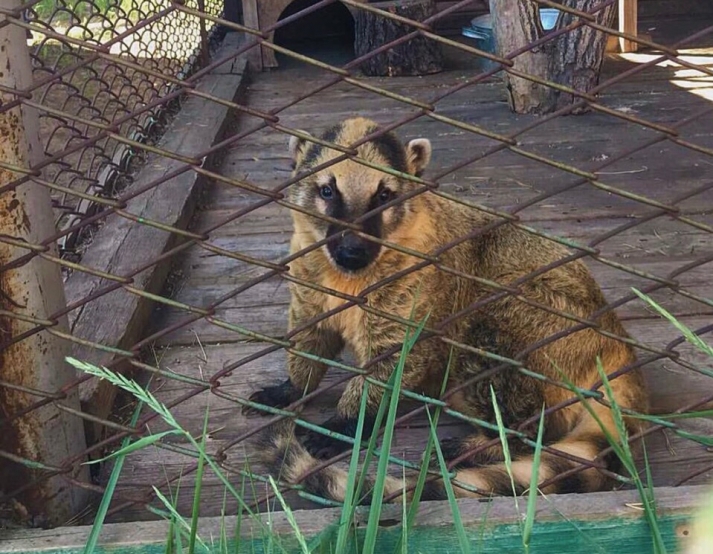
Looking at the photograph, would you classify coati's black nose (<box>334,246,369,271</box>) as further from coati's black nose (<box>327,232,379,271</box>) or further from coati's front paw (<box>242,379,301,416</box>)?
coati's front paw (<box>242,379,301,416</box>)

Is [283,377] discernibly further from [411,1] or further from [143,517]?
[411,1]

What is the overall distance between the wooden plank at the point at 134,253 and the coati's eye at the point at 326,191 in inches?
27.7

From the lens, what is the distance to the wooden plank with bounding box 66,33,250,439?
278 centimetres

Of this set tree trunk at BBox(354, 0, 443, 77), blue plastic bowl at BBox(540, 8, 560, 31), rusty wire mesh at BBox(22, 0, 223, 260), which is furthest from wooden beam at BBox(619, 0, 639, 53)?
rusty wire mesh at BBox(22, 0, 223, 260)

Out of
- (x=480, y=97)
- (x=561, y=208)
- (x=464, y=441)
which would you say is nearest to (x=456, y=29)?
(x=480, y=97)

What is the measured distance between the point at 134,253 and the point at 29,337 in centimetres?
152

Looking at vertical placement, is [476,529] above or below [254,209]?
below

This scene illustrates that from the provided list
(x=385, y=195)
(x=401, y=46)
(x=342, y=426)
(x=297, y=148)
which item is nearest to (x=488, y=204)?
(x=297, y=148)

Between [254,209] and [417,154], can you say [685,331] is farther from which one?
[417,154]

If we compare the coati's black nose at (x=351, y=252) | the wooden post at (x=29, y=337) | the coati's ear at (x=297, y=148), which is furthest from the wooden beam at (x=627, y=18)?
the wooden post at (x=29, y=337)

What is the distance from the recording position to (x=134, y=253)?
11.6ft

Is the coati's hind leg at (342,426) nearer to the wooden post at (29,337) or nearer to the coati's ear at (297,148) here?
the wooden post at (29,337)

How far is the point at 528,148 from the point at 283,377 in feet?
9.18

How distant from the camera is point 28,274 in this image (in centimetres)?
201
